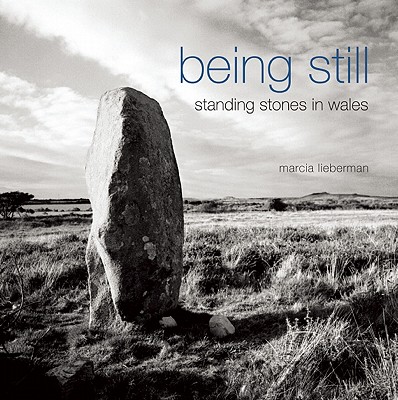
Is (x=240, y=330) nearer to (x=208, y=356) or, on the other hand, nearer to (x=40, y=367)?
(x=208, y=356)

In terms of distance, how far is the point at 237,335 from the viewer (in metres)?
5.17

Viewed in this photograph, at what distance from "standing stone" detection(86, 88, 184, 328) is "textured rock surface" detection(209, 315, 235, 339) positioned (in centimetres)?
74

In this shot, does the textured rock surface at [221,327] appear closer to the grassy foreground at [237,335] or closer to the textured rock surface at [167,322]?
A: the grassy foreground at [237,335]

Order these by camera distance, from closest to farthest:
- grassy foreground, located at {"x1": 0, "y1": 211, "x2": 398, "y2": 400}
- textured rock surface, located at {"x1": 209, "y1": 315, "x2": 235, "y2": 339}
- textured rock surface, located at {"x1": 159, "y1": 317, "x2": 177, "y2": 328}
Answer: grassy foreground, located at {"x1": 0, "y1": 211, "x2": 398, "y2": 400}
textured rock surface, located at {"x1": 209, "y1": 315, "x2": 235, "y2": 339}
textured rock surface, located at {"x1": 159, "y1": 317, "x2": 177, "y2": 328}

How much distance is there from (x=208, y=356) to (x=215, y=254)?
5.42 meters

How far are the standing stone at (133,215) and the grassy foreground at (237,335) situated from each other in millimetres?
452

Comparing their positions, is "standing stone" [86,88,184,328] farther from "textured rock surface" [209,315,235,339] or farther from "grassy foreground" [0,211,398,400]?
"textured rock surface" [209,315,235,339]

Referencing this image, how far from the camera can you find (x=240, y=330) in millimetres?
5312

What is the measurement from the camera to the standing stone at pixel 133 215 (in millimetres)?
5027

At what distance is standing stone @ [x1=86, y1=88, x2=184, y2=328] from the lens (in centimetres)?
503

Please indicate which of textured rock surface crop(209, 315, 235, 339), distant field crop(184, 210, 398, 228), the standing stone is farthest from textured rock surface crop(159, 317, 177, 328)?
distant field crop(184, 210, 398, 228)

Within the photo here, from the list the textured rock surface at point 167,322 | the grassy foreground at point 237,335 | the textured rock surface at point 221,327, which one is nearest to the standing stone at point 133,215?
the textured rock surface at point 167,322

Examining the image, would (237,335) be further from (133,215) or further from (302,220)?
(302,220)

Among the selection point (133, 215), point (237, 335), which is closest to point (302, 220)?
point (237, 335)
